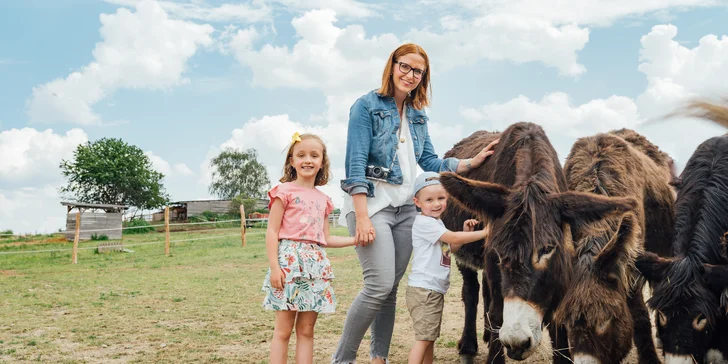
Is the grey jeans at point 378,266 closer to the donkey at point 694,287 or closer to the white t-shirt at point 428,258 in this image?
the white t-shirt at point 428,258

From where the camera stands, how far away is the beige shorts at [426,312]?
3971mm

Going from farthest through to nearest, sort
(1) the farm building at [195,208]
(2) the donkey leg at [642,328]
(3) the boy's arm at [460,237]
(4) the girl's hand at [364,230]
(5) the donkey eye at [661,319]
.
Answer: (1) the farm building at [195,208] < (2) the donkey leg at [642,328] < (3) the boy's arm at [460,237] < (4) the girl's hand at [364,230] < (5) the donkey eye at [661,319]

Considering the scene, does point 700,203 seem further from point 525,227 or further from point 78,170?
point 78,170

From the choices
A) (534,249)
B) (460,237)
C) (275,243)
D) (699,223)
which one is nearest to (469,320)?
(460,237)

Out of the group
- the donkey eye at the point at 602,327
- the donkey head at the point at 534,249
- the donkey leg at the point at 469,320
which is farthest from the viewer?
the donkey leg at the point at 469,320

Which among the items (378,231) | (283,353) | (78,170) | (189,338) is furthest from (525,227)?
(78,170)

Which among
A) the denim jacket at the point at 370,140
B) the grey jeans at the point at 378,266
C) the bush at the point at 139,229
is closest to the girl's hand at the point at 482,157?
the grey jeans at the point at 378,266

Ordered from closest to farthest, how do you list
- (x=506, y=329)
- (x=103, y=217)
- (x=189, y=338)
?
(x=506, y=329)
(x=189, y=338)
(x=103, y=217)

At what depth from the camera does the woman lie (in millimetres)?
3770

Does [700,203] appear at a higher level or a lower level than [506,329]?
higher

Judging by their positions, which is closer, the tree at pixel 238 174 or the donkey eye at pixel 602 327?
the donkey eye at pixel 602 327

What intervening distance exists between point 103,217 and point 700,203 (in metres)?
27.2

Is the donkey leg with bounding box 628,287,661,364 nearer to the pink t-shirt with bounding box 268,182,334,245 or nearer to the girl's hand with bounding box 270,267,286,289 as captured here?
the pink t-shirt with bounding box 268,182,334,245

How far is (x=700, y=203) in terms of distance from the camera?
13.7ft
